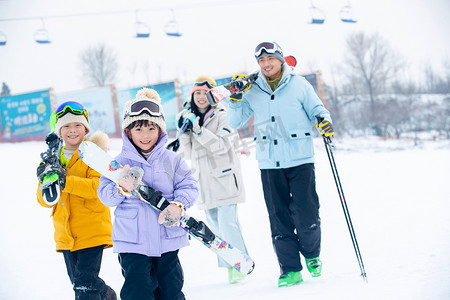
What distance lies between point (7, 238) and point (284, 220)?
13.7ft

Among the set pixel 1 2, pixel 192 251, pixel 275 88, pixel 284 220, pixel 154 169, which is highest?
pixel 1 2

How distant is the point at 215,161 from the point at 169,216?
4.79ft

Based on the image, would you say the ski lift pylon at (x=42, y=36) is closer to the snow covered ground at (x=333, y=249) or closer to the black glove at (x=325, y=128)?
the snow covered ground at (x=333, y=249)

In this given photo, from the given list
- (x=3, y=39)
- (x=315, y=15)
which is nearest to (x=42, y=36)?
(x=3, y=39)

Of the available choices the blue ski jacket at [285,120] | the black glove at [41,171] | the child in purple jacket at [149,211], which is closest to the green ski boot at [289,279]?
the blue ski jacket at [285,120]

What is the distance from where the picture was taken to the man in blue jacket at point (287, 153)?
2760 millimetres

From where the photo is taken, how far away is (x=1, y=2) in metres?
13.6

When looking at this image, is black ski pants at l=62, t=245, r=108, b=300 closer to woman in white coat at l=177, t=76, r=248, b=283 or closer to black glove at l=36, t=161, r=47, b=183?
black glove at l=36, t=161, r=47, b=183

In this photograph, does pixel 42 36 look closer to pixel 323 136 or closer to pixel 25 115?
pixel 25 115

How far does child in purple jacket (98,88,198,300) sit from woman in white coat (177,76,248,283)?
1.14 m

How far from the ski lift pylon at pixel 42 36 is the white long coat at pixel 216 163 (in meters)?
10.2

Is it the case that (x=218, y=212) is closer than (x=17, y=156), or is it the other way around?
(x=218, y=212)

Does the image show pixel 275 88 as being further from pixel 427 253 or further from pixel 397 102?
pixel 397 102

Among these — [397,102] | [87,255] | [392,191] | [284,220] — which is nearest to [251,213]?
[392,191]
